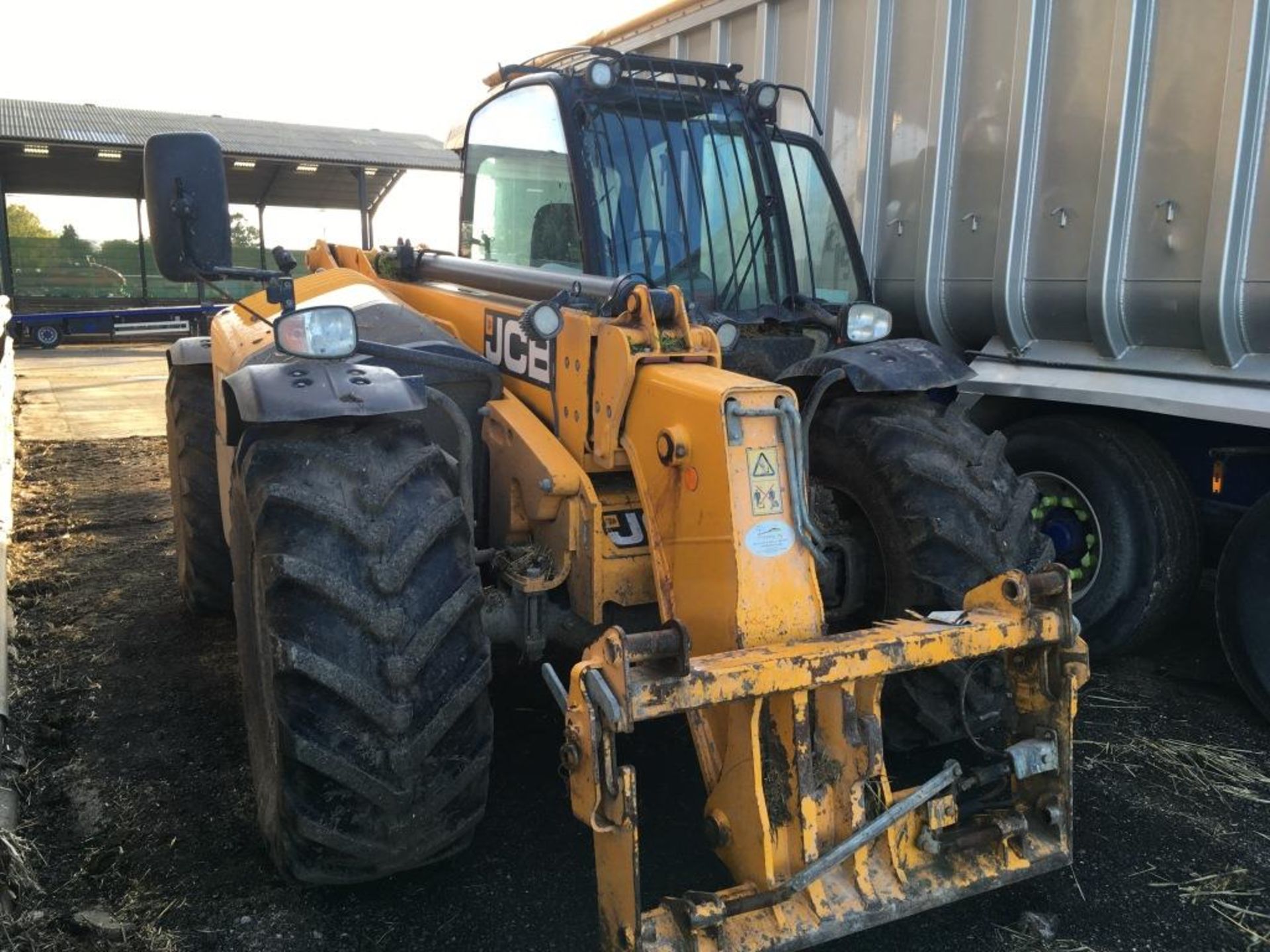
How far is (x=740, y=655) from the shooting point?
228 centimetres

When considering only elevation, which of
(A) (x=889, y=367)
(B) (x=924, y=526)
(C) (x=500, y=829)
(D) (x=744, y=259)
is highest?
(D) (x=744, y=259)

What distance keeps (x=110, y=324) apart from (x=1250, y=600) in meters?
22.8

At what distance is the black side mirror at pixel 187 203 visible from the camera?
310 centimetres

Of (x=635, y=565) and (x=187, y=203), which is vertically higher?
(x=187, y=203)

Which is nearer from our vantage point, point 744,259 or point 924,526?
point 924,526

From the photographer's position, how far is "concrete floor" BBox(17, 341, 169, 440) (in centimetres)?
1104

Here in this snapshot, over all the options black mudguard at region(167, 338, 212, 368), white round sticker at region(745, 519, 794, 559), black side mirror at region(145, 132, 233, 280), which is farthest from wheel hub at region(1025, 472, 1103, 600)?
black mudguard at region(167, 338, 212, 368)

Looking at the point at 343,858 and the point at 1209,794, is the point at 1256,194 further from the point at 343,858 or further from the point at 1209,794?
the point at 343,858

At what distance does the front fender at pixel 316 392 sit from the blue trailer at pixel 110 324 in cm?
1945

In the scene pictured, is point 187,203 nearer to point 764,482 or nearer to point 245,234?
point 764,482

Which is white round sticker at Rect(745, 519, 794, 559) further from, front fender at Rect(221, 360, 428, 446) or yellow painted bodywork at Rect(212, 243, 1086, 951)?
front fender at Rect(221, 360, 428, 446)

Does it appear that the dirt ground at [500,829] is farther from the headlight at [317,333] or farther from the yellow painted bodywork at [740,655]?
Answer: the headlight at [317,333]

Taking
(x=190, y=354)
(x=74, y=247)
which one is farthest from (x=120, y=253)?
(x=190, y=354)

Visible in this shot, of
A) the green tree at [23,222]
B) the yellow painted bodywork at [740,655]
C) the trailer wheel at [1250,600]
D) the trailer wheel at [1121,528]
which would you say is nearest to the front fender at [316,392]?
the yellow painted bodywork at [740,655]
